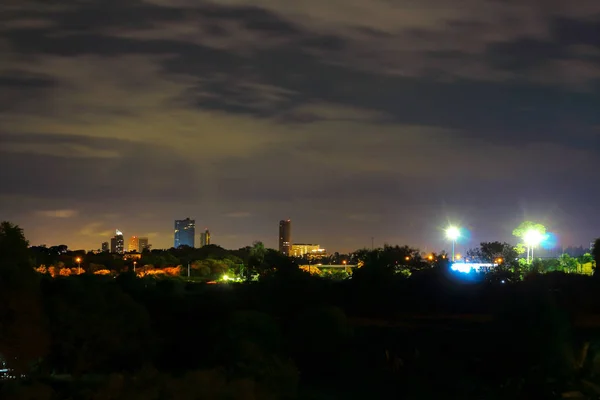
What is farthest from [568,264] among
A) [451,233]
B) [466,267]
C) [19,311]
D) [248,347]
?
[248,347]

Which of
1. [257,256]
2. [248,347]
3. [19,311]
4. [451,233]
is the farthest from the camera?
[257,256]

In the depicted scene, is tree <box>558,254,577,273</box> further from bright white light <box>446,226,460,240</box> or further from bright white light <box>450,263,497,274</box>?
bright white light <box>446,226,460,240</box>

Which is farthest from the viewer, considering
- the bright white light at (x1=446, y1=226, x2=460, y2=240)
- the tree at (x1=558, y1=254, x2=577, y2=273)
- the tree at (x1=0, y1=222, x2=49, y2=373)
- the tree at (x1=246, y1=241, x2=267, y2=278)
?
the tree at (x1=558, y1=254, x2=577, y2=273)

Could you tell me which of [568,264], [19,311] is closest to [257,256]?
[568,264]

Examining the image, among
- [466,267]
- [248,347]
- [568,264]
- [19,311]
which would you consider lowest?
[248,347]

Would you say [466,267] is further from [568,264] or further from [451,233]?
[451,233]

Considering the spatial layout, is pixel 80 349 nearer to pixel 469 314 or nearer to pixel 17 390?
pixel 17 390

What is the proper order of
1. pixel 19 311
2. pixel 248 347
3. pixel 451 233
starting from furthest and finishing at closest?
pixel 451 233 < pixel 19 311 < pixel 248 347

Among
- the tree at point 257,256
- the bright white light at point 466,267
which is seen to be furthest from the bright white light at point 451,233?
the tree at point 257,256

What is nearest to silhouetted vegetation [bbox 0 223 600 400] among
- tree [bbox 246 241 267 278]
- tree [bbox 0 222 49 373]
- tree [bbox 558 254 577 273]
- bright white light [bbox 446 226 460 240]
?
tree [bbox 0 222 49 373]

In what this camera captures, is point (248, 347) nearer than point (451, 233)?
Yes

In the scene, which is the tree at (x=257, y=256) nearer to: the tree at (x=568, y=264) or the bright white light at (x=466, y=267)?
the bright white light at (x=466, y=267)

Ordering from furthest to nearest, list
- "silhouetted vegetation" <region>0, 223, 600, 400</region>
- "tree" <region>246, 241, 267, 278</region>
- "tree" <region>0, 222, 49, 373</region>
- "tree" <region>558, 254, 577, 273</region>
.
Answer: "tree" <region>558, 254, 577, 273</region>
"tree" <region>246, 241, 267, 278</region>
"tree" <region>0, 222, 49, 373</region>
"silhouetted vegetation" <region>0, 223, 600, 400</region>

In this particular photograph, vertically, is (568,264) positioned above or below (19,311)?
above
